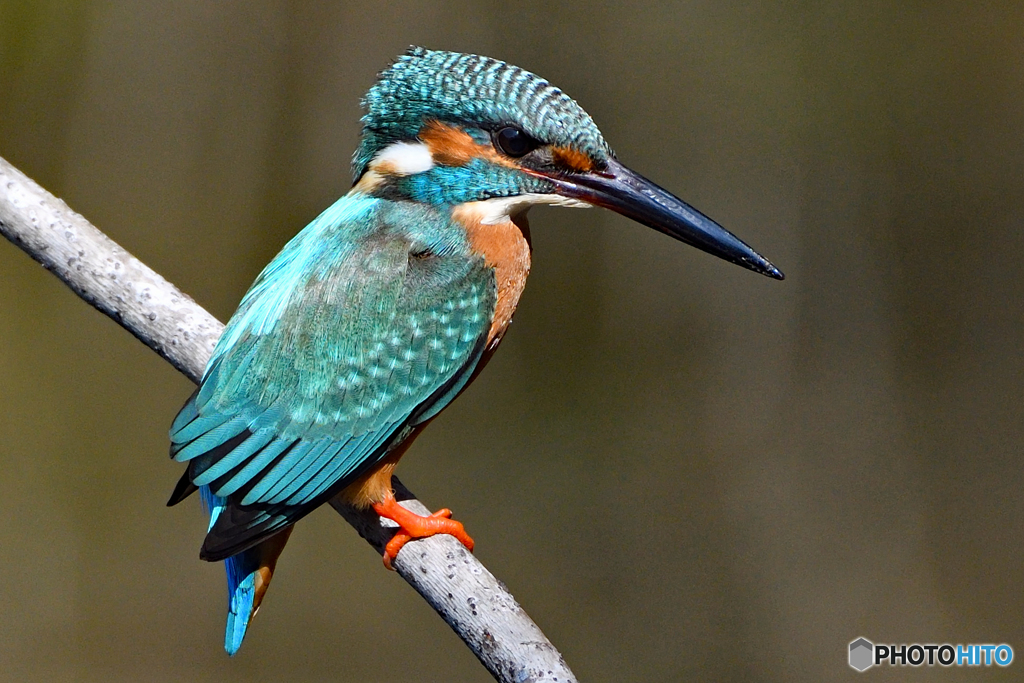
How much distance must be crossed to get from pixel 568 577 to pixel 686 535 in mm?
478

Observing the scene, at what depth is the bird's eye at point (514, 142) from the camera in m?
1.77

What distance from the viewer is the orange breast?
1.86m

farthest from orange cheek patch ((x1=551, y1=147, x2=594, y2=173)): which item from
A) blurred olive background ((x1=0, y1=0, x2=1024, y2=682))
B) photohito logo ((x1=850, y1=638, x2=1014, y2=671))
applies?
photohito logo ((x1=850, y1=638, x2=1014, y2=671))

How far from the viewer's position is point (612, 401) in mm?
3867

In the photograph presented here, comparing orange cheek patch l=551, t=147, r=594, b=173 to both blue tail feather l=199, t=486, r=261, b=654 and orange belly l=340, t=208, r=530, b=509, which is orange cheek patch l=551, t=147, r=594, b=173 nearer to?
orange belly l=340, t=208, r=530, b=509

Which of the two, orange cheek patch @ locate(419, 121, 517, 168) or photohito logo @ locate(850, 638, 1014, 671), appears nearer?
orange cheek patch @ locate(419, 121, 517, 168)

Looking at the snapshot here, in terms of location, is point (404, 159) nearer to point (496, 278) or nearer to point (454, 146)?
point (454, 146)

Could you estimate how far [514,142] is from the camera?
5.85ft

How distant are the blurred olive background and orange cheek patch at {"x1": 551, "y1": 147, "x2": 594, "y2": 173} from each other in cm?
176

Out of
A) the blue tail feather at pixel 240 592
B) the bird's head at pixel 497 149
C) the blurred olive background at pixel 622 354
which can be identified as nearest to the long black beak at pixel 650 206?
the bird's head at pixel 497 149

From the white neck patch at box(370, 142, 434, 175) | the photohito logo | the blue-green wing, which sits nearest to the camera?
the blue-green wing

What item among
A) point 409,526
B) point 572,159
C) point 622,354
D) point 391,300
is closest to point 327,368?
point 391,300

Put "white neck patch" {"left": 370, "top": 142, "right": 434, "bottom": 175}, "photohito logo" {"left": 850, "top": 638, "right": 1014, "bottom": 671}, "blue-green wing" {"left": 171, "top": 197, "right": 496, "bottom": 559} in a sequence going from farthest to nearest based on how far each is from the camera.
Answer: "photohito logo" {"left": 850, "top": 638, "right": 1014, "bottom": 671} → "white neck patch" {"left": 370, "top": 142, "right": 434, "bottom": 175} → "blue-green wing" {"left": 171, "top": 197, "right": 496, "bottom": 559}

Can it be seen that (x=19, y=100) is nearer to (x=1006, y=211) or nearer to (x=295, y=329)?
(x=295, y=329)
